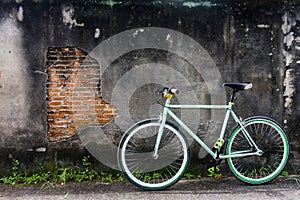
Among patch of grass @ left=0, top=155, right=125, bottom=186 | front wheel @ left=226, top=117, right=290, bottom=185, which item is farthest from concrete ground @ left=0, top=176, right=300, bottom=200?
front wheel @ left=226, top=117, right=290, bottom=185

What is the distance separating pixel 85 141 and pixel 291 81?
3246mm

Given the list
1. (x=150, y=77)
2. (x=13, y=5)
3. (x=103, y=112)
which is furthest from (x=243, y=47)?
(x=13, y=5)

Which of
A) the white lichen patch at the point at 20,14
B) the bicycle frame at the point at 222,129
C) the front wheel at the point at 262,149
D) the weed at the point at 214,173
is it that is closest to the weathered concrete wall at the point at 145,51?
the white lichen patch at the point at 20,14

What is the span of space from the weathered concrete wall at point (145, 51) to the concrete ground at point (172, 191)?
0.63 m

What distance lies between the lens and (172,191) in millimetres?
4602

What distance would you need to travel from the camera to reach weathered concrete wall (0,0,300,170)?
4.82 meters

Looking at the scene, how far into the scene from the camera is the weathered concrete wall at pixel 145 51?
482cm

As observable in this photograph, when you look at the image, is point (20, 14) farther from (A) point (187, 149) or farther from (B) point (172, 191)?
(B) point (172, 191)

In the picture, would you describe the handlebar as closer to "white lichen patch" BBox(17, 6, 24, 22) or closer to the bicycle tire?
the bicycle tire

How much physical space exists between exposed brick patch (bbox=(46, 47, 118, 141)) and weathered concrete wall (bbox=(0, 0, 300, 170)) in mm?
59

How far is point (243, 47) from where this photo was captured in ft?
16.4

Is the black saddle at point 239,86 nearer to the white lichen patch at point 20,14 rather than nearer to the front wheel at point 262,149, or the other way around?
the front wheel at point 262,149

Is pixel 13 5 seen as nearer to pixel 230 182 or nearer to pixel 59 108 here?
pixel 59 108

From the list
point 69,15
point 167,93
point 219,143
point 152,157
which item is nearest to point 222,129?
point 219,143
